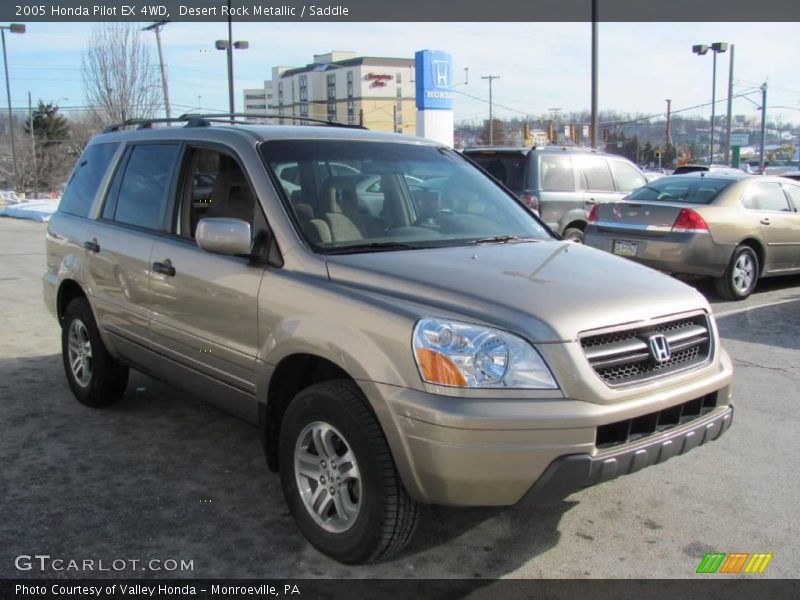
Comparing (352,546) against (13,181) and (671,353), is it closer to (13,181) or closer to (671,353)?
(671,353)

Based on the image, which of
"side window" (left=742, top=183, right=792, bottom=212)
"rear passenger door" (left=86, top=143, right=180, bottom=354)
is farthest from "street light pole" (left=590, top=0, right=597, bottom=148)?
"rear passenger door" (left=86, top=143, right=180, bottom=354)

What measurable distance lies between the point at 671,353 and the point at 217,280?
2.18m

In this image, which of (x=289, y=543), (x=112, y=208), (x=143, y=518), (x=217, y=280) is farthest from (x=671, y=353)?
(x=112, y=208)

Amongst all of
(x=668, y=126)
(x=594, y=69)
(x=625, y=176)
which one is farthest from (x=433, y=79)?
(x=668, y=126)

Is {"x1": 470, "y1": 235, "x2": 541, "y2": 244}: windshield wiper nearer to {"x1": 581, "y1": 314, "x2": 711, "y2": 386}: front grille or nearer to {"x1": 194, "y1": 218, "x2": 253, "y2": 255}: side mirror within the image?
Answer: {"x1": 581, "y1": 314, "x2": 711, "y2": 386}: front grille

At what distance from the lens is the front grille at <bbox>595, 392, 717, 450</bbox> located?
2.92 metres

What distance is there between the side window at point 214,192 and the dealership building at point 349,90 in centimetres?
8615

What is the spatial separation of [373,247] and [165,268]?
132 cm

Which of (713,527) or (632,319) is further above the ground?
(632,319)

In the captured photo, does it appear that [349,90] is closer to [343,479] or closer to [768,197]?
[768,197]

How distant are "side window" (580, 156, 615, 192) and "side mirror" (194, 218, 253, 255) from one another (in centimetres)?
898

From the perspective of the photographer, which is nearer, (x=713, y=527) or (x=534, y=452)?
(x=534, y=452)

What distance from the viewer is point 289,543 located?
3.42 m

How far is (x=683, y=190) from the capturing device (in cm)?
952
